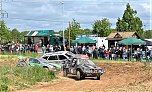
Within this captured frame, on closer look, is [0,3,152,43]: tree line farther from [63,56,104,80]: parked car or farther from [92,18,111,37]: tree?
[63,56,104,80]: parked car

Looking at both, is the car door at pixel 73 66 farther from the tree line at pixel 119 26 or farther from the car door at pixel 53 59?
the tree line at pixel 119 26

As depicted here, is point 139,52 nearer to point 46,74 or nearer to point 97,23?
point 46,74

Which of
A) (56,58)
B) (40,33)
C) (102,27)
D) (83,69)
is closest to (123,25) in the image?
(102,27)

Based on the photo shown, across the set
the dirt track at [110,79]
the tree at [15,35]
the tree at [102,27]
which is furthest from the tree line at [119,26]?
the dirt track at [110,79]

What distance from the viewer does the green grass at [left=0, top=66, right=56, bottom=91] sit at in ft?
73.9

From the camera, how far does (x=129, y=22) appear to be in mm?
78438

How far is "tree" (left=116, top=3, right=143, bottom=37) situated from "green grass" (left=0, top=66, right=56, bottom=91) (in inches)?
2031

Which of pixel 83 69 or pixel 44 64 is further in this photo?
pixel 44 64

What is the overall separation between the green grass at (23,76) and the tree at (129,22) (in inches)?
2031

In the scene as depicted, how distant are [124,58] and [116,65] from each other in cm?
531

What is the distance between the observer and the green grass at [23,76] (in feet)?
73.9

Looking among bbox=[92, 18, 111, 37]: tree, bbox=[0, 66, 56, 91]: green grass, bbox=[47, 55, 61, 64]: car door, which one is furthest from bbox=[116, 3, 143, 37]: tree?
bbox=[0, 66, 56, 91]: green grass

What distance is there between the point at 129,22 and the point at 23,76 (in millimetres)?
55916

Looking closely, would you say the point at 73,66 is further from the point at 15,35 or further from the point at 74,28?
the point at 15,35
